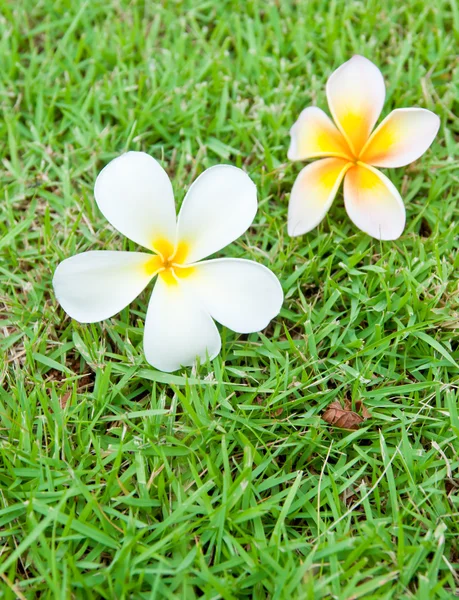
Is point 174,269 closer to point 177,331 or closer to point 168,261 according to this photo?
point 168,261

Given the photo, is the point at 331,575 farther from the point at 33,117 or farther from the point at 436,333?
the point at 33,117

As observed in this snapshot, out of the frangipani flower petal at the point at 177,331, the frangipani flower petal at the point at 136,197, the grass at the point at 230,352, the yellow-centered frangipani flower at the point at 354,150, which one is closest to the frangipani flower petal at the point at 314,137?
the yellow-centered frangipani flower at the point at 354,150

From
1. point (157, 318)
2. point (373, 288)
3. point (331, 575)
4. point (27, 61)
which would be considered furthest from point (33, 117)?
point (331, 575)

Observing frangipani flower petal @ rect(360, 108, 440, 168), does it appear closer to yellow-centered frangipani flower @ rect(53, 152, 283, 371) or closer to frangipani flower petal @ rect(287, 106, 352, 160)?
frangipani flower petal @ rect(287, 106, 352, 160)

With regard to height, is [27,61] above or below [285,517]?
above

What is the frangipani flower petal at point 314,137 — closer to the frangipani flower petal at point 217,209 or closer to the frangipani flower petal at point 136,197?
the frangipani flower petal at point 217,209
